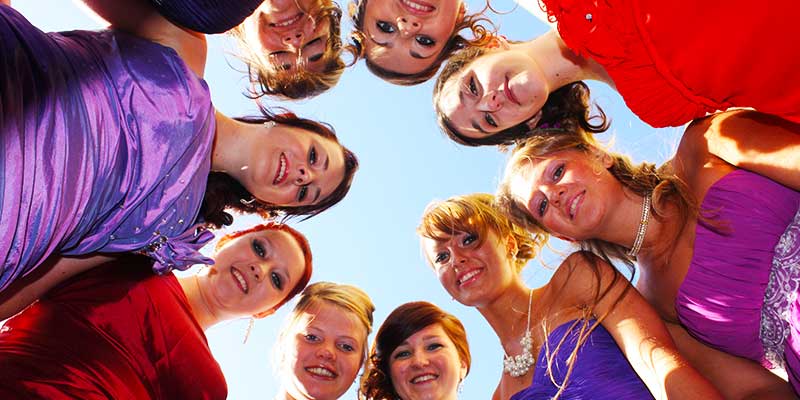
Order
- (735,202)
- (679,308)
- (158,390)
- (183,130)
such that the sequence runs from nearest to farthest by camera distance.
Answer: (183,130), (735,202), (679,308), (158,390)

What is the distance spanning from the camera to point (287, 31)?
3.43 metres

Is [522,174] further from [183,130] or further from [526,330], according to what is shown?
[183,130]

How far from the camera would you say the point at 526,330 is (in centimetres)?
333

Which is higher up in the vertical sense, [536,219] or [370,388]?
[536,219]

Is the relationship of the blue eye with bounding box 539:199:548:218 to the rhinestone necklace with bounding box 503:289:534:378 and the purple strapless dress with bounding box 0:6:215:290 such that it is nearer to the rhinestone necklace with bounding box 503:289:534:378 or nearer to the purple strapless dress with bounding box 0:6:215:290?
the rhinestone necklace with bounding box 503:289:534:378

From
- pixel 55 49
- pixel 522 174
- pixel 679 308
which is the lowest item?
pixel 679 308

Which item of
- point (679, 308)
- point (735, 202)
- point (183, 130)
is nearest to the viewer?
point (183, 130)

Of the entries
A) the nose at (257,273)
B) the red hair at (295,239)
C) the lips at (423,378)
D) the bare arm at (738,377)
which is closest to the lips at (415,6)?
the red hair at (295,239)

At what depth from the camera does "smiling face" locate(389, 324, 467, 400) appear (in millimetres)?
3721

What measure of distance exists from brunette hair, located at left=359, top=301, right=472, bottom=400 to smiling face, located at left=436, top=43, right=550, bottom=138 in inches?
43.4

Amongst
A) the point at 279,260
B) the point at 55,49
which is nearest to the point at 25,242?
the point at 55,49

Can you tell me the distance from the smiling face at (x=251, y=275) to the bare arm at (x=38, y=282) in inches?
32.7

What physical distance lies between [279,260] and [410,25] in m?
1.42

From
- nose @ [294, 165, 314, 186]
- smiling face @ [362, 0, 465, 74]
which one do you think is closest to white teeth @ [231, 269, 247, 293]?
nose @ [294, 165, 314, 186]
